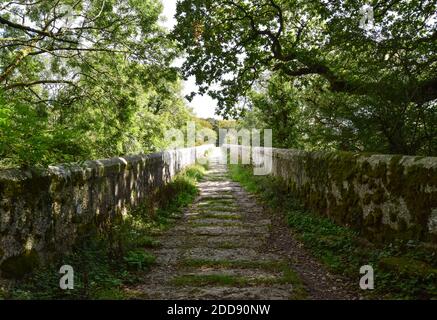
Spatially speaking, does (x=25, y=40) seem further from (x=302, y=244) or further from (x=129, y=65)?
(x=302, y=244)

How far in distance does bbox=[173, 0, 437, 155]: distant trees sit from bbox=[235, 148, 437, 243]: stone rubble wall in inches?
34.0

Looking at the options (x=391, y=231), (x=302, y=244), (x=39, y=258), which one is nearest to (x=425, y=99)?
(x=391, y=231)

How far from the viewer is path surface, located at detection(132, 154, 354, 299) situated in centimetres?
447

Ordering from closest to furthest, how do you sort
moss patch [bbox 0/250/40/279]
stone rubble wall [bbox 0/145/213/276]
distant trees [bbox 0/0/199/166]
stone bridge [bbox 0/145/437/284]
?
1. moss patch [bbox 0/250/40/279]
2. stone rubble wall [bbox 0/145/213/276]
3. stone bridge [bbox 0/145/437/284]
4. distant trees [bbox 0/0/199/166]

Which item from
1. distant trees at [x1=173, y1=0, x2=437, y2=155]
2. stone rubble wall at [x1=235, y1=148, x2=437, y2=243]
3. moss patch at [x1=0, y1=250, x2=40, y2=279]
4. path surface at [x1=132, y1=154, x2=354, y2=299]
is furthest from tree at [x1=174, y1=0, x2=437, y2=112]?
moss patch at [x1=0, y1=250, x2=40, y2=279]

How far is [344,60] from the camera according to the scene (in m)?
8.83

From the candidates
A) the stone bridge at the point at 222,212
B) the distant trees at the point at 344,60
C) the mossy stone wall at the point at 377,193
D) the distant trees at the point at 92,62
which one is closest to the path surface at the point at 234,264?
the stone bridge at the point at 222,212

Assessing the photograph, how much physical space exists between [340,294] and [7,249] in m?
3.49

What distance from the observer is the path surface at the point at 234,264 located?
14.7 feet

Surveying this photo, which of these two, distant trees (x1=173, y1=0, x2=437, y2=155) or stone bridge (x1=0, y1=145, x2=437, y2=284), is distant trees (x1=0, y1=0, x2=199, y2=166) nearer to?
distant trees (x1=173, y1=0, x2=437, y2=155)

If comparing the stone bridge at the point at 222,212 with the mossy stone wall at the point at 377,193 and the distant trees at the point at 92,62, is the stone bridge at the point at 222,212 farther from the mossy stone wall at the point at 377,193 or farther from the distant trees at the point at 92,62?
the distant trees at the point at 92,62

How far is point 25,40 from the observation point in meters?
11.9

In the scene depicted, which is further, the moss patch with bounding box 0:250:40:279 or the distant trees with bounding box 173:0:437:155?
the distant trees with bounding box 173:0:437:155

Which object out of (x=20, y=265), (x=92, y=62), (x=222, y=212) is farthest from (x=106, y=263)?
(x=92, y=62)
